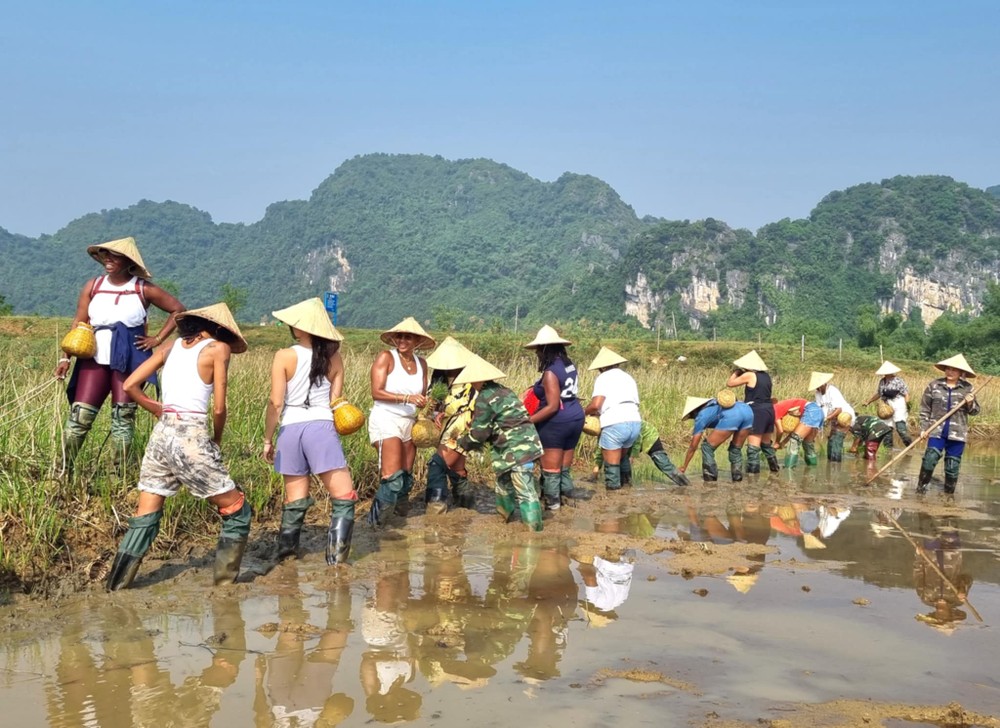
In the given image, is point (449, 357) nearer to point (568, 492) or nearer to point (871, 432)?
point (568, 492)

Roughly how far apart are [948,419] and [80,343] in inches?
354

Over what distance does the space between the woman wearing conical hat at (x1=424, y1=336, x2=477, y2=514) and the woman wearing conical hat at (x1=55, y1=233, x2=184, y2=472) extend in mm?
2397

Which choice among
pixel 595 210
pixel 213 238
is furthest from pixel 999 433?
pixel 213 238

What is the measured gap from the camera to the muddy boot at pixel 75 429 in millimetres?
5820

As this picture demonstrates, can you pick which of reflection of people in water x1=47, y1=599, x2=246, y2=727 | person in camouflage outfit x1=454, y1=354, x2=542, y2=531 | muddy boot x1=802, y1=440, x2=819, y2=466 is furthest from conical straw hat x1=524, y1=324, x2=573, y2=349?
muddy boot x1=802, y1=440, x2=819, y2=466

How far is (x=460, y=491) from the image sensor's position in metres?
8.07

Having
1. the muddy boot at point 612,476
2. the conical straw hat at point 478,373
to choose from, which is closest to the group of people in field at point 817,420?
the muddy boot at point 612,476

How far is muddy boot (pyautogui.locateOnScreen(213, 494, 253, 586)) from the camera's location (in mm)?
5176

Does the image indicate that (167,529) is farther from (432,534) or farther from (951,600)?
(951,600)

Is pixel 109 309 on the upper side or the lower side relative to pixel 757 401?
Answer: upper

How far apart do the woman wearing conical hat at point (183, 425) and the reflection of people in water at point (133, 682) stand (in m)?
0.56

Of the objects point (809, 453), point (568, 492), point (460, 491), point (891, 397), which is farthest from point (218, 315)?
point (891, 397)

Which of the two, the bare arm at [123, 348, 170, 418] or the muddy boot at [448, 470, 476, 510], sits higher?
the bare arm at [123, 348, 170, 418]

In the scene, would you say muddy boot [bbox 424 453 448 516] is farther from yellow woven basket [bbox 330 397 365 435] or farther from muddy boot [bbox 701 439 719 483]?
muddy boot [bbox 701 439 719 483]
